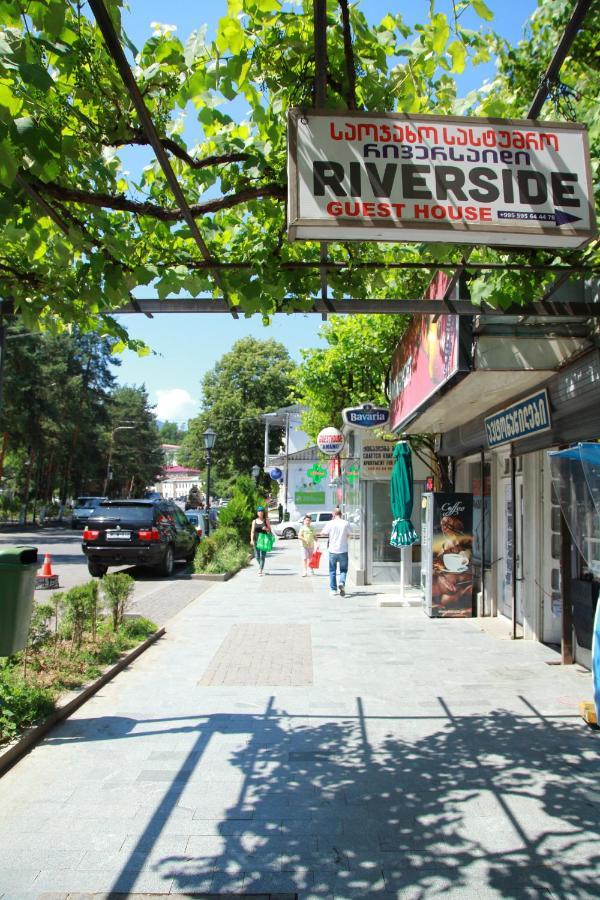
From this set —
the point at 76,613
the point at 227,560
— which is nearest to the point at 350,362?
the point at 227,560

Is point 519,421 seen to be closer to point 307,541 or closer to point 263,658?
point 263,658

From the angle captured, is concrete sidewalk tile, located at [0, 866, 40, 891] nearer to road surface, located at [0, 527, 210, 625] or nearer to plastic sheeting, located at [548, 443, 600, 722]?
plastic sheeting, located at [548, 443, 600, 722]

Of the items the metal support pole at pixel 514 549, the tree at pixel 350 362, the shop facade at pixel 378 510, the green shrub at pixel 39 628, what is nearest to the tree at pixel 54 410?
the tree at pixel 350 362

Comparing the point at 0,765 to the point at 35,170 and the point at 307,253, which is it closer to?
the point at 35,170

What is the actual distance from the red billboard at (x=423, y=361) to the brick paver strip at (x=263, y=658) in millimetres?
3472

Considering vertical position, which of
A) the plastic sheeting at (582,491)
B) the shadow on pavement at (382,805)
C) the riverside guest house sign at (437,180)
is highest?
the riverside guest house sign at (437,180)

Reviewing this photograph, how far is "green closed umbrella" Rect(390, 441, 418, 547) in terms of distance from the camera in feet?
41.8

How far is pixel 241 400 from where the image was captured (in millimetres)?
59219

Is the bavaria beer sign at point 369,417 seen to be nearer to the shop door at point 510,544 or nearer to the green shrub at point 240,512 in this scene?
the shop door at point 510,544

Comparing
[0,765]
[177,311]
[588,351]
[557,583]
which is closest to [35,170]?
[177,311]

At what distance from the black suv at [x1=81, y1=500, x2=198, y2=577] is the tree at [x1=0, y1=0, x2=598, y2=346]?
1043 cm

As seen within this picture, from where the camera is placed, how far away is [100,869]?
3.53 m

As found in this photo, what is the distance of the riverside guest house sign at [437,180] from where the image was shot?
129 inches

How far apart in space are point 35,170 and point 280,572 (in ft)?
53.7
